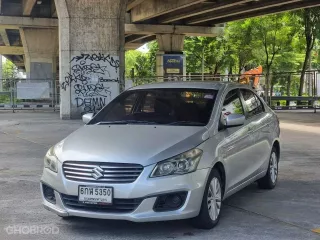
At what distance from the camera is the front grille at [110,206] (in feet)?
15.5

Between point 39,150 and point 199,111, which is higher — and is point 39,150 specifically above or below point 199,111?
below

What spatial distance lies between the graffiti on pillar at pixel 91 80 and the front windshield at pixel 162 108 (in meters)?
12.3

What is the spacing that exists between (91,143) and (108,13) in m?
14.1

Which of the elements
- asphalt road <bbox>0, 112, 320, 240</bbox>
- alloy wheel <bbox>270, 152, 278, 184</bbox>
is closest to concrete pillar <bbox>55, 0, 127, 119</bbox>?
asphalt road <bbox>0, 112, 320, 240</bbox>

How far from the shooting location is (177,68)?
3669cm

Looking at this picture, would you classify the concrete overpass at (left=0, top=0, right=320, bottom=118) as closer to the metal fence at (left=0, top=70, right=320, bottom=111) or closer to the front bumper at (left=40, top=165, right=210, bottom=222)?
the metal fence at (left=0, top=70, right=320, bottom=111)

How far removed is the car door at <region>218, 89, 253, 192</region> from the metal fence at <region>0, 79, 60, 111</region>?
67.9ft

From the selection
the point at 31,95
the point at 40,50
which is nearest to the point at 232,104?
the point at 31,95

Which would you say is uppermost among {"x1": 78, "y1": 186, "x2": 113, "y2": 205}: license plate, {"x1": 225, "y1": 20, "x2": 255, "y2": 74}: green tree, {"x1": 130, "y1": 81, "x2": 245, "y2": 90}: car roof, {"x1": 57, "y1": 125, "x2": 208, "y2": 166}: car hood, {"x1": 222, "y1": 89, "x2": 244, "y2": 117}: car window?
{"x1": 225, "y1": 20, "x2": 255, "y2": 74}: green tree

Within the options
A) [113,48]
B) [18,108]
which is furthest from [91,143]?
[18,108]

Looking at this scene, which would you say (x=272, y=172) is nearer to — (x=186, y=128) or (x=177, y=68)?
(x=186, y=128)

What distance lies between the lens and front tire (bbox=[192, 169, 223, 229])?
5051 mm

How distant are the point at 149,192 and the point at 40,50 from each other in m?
35.9

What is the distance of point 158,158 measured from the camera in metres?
4.79
